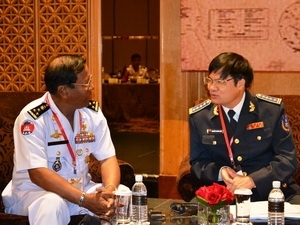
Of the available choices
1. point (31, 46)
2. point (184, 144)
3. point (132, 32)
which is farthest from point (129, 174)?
point (132, 32)

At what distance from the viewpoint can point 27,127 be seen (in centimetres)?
313

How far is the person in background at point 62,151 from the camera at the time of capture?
2.99 meters

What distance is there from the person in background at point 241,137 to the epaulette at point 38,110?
2.68 ft

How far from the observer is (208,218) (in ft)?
8.67

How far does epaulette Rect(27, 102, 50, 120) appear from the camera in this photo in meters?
3.16

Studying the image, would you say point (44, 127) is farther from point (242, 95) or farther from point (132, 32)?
point (132, 32)

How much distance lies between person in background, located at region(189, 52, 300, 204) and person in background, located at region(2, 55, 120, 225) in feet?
1.72

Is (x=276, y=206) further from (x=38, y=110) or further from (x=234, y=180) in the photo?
(x=38, y=110)

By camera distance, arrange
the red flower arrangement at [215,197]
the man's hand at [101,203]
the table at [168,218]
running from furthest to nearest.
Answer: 1. the man's hand at [101,203]
2. the table at [168,218]
3. the red flower arrangement at [215,197]

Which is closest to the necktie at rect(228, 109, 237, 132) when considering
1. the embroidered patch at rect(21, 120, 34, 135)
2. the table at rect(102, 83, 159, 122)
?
the embroidered patch at rect(21, 120, 34, 135)

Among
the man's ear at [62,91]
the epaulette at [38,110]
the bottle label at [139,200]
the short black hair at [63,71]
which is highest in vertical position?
the short black hair at [63,71]

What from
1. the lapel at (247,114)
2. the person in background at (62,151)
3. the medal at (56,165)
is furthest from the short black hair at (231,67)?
the medal at (56,165)

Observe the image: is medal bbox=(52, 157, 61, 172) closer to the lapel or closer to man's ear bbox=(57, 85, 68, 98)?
man's ear bbox=(57, 85, 68, 98)

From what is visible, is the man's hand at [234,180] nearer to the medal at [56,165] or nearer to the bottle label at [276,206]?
the bottle label at [276,206]
